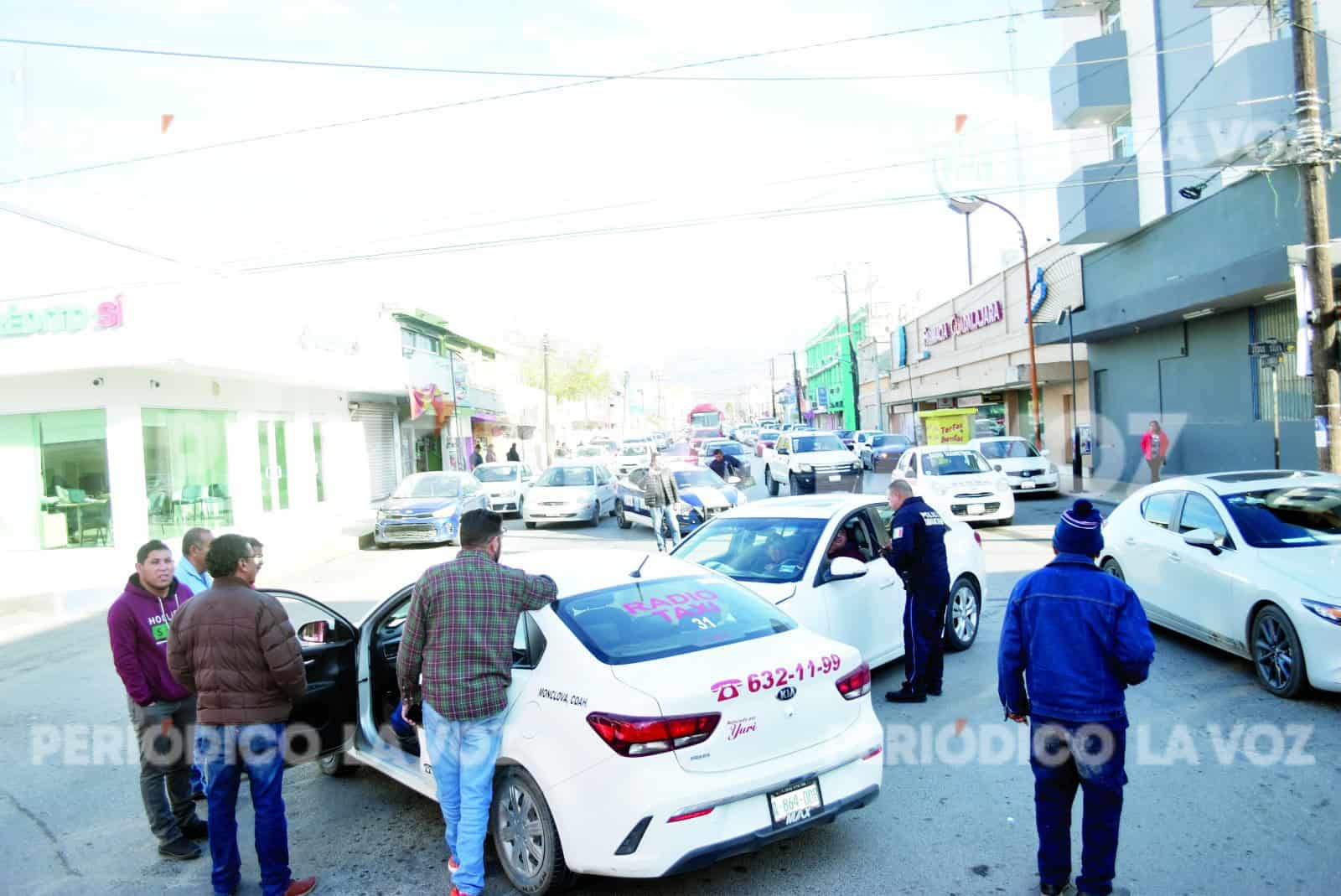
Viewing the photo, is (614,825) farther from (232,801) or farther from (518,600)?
(232,801)

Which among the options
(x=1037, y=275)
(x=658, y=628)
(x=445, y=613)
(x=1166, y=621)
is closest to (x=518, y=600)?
(x=445, y=613)

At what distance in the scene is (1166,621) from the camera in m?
7.98

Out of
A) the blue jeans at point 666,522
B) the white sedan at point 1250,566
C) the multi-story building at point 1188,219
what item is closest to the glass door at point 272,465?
the blue jeans at point 666,522

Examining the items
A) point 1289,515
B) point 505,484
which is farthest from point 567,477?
point 1289,515

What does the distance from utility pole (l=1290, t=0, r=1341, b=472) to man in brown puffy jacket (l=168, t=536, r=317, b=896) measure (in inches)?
494

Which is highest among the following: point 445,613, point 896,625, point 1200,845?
point 445,613

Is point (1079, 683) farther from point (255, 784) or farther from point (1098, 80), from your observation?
point (1098, 80)

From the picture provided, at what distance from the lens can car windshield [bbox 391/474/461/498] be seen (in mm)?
19984

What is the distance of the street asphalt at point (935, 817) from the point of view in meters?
4.25

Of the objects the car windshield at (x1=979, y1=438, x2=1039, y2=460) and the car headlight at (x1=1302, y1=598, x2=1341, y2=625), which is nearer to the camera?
the car headlight at (x1=1302, y1=598, x2=1341, y2=625)

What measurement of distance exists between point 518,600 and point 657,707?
0.82 metres

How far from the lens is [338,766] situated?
6004 mm

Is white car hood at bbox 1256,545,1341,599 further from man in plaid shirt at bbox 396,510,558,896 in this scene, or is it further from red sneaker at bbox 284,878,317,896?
red sneaker at bbox 284,878,317,896

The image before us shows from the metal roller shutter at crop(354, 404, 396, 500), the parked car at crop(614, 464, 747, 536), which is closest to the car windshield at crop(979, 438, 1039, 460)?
the parked car at crop(614, 464, 747, 536)
